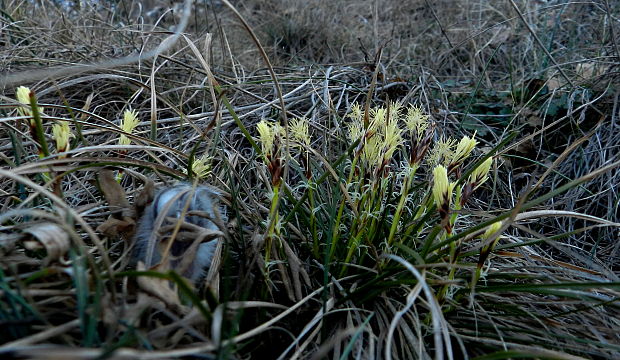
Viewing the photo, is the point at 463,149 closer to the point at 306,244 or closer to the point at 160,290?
the point at 306,244

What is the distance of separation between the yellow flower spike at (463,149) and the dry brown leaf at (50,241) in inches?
31.5

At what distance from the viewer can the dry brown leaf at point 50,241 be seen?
83 centimetres

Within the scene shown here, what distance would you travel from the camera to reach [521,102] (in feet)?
7.86

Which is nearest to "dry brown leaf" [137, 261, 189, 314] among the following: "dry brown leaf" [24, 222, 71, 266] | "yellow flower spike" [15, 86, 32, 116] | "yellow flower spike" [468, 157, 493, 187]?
"dry brown leaf" [24, 222, 71, 266]

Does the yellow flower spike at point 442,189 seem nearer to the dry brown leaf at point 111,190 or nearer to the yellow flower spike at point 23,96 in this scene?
the dry brown leaf at point 111,190

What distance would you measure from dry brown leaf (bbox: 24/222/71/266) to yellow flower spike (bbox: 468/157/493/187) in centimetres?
81

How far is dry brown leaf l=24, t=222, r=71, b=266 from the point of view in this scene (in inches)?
32.5

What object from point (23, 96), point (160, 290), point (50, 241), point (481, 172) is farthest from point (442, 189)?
point (23, 96)

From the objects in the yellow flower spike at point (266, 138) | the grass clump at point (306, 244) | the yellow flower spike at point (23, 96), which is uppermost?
the yellow flower spike at point (23, 96)

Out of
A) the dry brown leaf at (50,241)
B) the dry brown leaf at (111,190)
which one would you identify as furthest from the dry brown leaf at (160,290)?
the dry brown leaf at (111,190)

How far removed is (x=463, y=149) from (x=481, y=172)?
65 millimetres

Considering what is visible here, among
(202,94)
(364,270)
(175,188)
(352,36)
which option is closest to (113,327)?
(175,188)

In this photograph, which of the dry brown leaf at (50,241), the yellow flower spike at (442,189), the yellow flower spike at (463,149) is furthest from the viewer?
the yellow flower spike at (463,149)

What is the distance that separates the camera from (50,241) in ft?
2.72
